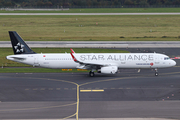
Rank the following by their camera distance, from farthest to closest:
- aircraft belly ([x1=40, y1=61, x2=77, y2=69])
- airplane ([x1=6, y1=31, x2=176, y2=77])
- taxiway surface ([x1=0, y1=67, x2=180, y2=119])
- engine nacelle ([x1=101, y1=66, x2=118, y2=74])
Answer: aircraft belly ([x1=40, y1=61, x2=77, y2=69])
airplane ([x1=6, y1=31, x2=176, y2=77])
engine nacelle ([x1=101, y1=66, x2=118, y2=74])
taxiway surface ([x1=0, y1=67, x2=180, y2=119])

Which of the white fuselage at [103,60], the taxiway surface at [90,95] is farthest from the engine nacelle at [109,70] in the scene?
the white fuselage at [103,60]

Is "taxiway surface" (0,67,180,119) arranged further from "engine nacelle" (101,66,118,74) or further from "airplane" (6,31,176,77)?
"airplane" (6,31,176,77)

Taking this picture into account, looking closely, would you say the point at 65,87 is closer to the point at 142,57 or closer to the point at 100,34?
the point at 142,57

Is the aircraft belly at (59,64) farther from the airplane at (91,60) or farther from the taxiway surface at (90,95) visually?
the taxiway surface at (90,95)

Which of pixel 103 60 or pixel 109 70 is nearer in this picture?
pixel 109 70

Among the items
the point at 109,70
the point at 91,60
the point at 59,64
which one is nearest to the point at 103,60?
the point at 91,60

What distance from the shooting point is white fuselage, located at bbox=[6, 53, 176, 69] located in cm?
4725

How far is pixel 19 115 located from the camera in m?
28.5

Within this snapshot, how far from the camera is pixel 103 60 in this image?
47406 millimetres

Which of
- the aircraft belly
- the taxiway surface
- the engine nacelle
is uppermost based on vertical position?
the aircraft belly

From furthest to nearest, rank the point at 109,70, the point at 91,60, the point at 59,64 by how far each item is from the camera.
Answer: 1. the point at 59,64
2. the point at 91,60
3. the point at 109,70

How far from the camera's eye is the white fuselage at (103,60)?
155ft

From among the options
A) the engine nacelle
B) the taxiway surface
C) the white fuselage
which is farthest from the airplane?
the taxiway surface

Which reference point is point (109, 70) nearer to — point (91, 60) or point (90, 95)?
point (91, 60)
